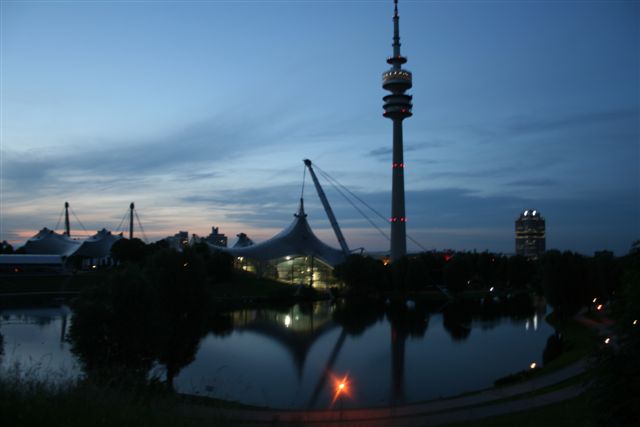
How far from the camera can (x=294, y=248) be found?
236 feet

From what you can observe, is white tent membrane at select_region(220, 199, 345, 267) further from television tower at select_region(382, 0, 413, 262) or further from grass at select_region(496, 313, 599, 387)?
grass at select_region(496, 313, 599, 387)

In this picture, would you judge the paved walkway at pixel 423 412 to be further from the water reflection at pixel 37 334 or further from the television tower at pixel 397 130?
the television tower at pixel 397 130

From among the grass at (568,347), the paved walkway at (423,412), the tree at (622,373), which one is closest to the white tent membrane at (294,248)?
the grass at (568,347)

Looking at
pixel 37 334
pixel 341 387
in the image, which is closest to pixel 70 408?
pixel 341 387

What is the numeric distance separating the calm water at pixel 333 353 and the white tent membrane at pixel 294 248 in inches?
1041

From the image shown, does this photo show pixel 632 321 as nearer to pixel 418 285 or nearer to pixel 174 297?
pixel 174 297

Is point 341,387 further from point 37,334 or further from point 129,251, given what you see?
point 129,251

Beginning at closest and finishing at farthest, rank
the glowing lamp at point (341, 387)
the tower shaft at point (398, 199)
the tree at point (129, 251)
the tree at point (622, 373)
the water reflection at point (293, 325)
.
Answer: the tree at point (622, 373) < the glowing lamp at point (341, 387) < the water reflection at point (293, 325) < the tree at point (129, 251) < the tower shaft at point (398, 199)

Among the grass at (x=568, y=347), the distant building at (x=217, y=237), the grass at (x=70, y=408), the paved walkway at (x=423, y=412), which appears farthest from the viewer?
the distant building at (x=217, y=237)

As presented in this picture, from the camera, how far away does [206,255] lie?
206 feet

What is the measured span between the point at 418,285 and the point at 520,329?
22777mm

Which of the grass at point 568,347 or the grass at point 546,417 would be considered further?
the grass at point 568,347

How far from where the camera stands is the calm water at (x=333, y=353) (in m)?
19.2

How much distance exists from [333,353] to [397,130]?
65342 millimetres
